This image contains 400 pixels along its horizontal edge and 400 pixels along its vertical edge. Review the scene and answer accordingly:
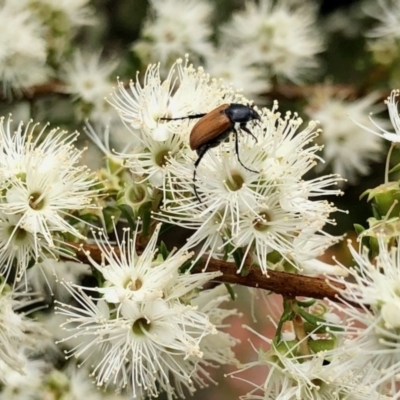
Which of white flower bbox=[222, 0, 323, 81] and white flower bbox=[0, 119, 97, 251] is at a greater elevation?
white flower bbox=[222, 0, 323, 81]

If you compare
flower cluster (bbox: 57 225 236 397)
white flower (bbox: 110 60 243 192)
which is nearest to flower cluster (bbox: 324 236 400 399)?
flower cluster (bbox: 57 225 236 397)

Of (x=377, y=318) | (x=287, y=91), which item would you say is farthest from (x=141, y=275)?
(x=287, y=91)

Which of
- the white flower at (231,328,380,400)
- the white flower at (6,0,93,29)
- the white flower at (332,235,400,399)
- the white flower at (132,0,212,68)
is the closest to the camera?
the white flower at (332,235,400,399)

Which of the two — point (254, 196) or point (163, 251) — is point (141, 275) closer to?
point (163, 251)

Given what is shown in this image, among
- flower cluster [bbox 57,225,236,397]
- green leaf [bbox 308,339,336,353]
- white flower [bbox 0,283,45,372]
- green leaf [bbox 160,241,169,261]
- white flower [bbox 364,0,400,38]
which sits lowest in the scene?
white flower [bbox 0,283,45,372]

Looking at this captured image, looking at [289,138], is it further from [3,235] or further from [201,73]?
[3,235]

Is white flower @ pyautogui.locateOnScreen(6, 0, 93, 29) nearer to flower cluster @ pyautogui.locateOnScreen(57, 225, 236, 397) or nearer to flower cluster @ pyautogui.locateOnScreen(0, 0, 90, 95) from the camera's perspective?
flower cluster @ pyautogui.locateOnScreen(0, 0, 90, 95)
